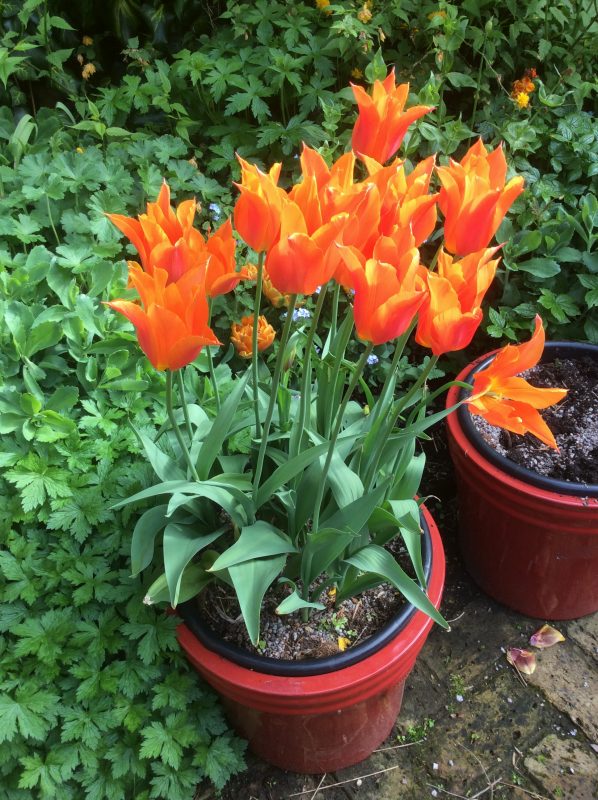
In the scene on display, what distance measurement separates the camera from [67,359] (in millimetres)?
1850

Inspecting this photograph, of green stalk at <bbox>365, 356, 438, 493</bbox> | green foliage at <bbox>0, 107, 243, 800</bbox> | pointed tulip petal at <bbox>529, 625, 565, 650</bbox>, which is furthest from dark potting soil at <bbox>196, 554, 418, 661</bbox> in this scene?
pointed tulip petal at <bbox>529, 625, 565, 650</bbox>

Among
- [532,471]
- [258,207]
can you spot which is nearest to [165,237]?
[258,207]

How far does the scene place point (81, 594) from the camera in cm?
149

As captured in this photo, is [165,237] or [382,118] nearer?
[165,237]

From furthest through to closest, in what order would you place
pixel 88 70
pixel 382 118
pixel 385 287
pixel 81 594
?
pixel 88 70, pixel 81 594, pixel 382 118, pixel 385 287

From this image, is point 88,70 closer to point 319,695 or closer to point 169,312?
point 169,312

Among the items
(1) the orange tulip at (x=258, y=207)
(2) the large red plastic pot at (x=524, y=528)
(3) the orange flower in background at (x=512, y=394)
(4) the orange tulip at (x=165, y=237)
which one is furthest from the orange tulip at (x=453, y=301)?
(2) the large red plastic pot at (x=524, y=528)

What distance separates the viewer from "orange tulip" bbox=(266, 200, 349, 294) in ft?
3.09

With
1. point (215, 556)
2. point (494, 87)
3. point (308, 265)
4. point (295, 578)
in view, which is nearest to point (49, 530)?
point (215, 556)

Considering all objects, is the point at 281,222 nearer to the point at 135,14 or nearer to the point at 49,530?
the point at 49,530

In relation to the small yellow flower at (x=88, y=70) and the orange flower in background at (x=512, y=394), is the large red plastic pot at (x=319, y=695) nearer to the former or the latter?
the orange flower in background at (x=512, y=394)

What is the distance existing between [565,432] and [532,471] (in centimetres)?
28

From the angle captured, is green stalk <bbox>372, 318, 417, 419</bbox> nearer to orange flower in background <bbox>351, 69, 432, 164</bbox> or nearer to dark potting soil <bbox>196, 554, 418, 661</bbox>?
orange flower in background <bbox>351, 69, 432, 164</bbox>

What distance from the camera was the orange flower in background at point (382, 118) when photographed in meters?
1.15
